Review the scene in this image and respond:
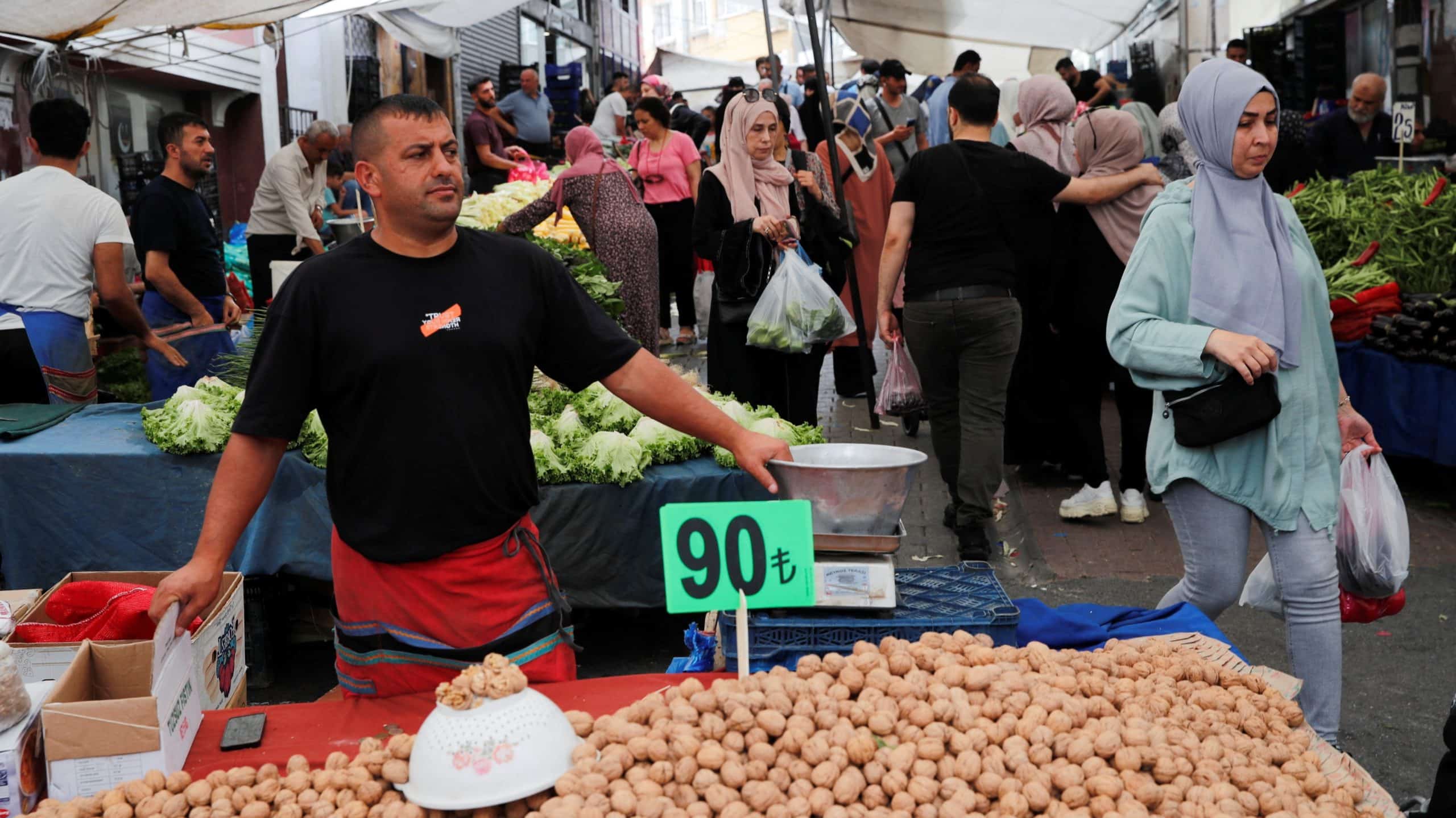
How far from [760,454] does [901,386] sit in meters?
3.75

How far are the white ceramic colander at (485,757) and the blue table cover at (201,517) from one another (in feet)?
8.31

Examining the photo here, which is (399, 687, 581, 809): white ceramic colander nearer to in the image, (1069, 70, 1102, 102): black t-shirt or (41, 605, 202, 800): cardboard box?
(41, 605, 202, 800): cardboard box

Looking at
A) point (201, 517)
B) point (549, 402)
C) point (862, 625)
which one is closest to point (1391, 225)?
point (549, 402)

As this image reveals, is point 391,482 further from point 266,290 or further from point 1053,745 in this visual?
point 266,290

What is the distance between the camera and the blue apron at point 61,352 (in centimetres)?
569

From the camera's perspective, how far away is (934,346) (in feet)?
18.5

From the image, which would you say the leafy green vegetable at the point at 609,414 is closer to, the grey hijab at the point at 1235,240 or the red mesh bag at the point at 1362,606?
the grey hijab at the point at 1235,240

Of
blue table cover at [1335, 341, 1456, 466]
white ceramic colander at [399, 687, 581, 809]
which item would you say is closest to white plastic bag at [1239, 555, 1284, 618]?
white ceramic colander at [399, 687, 581, 809]

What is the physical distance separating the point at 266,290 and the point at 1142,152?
21.5ft

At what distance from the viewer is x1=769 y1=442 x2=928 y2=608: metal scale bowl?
2771mm

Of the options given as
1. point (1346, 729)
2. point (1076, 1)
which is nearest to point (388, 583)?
point (1346, 729)

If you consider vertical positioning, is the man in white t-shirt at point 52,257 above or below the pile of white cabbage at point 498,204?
below

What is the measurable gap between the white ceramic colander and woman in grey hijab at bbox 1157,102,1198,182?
5202 mm

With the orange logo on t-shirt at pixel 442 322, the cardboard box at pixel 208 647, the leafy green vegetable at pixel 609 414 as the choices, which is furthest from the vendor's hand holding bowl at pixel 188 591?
the leafy green vegetable at pixel 609 414
